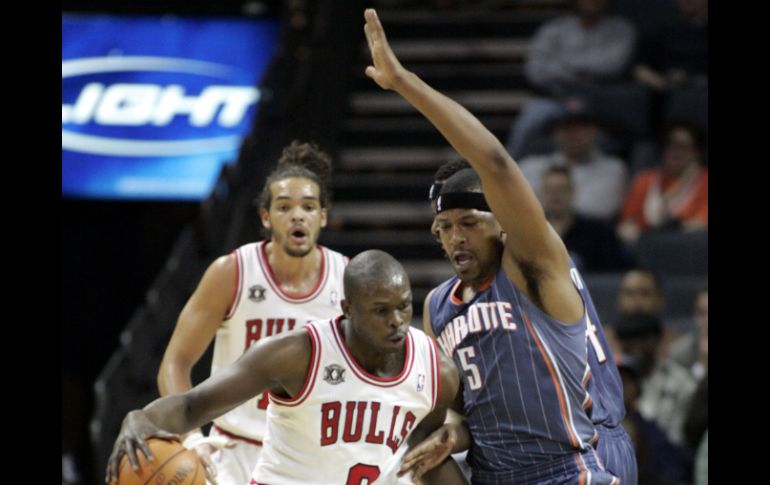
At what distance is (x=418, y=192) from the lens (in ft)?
33.4

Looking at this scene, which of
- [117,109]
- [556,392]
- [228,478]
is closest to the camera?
[556,392]

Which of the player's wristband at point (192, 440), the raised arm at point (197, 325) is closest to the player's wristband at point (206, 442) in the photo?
the player's wristband at point (192, 440)

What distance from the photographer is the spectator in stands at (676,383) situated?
7.83m

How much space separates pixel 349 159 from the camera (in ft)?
34.7

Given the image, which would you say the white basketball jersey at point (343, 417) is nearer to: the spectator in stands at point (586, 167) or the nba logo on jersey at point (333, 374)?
the nba logo on jersey at point (333, 374)

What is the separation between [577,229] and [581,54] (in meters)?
1.86

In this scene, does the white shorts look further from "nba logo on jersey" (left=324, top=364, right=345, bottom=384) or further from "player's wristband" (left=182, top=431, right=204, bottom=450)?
"nba logo on jersey" (left=324, top=364, right=345, bottom=384)

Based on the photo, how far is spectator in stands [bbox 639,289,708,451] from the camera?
25.7ft

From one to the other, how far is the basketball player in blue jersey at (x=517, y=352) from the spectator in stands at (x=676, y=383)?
3207 millimetres

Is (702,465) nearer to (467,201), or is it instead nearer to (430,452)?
(430,452)

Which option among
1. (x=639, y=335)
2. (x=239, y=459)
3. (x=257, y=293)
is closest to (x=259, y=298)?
(x=257, y=293)
